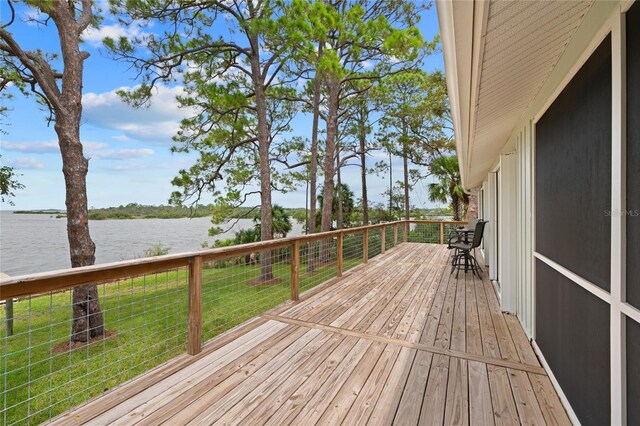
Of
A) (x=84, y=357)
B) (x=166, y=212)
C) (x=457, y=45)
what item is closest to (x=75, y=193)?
(x=84, y=357)

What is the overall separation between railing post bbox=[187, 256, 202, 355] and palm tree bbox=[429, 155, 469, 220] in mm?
11656

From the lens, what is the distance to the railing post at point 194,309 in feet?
8.43

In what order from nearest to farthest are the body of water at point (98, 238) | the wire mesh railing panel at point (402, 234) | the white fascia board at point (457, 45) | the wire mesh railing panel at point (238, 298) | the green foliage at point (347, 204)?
1. the white fascia board at point (457, 45)
2. the wire mesh railing panel at point (238, 298)
3. the wire mesh railing panel at point (402, 234)
4. the body of water at point (98, 238)
5. the green foliage at point (347, 204)

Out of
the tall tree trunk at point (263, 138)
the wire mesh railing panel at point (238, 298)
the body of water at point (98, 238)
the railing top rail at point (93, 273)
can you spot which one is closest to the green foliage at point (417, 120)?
the tall tree trunk at point (263, 138)

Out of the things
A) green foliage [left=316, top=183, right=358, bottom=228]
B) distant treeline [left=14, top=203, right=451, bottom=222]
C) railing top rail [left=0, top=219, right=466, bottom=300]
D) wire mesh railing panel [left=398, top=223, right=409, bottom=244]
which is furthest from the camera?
green foliage [left=316, top=183, right=358, bottom=228]

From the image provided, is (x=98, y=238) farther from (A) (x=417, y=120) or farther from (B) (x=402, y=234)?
(A) (x=417, y=120)

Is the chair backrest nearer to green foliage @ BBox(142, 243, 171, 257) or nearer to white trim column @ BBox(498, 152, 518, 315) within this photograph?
white trim column @ BBox(498, 152, 518, 315)

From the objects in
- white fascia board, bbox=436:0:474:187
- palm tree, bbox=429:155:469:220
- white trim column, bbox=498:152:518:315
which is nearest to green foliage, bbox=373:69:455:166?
palm tree, bbox=429:155:469:220

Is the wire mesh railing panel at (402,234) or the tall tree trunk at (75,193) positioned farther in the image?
the wire mesh railing panel at (402,234)

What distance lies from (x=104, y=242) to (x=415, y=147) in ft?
59.4

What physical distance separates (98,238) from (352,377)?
2096 centimetres

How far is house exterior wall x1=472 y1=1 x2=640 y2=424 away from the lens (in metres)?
1.14

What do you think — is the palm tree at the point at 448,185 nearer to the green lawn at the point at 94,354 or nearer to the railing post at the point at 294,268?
the green lawn at the point at 94,354

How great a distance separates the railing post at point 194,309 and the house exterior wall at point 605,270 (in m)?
2.67
